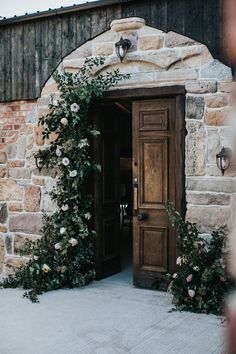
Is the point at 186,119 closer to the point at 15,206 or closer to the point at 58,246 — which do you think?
the point at 58,246

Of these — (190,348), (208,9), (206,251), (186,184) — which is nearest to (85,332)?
(190,348)

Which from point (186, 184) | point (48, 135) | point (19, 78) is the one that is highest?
point (19, 78)

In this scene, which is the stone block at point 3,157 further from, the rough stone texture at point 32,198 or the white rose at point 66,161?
the white rose at point 66,161

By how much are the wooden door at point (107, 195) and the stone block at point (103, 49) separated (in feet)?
2.22

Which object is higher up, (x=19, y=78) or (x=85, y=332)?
(x=19, y=78)

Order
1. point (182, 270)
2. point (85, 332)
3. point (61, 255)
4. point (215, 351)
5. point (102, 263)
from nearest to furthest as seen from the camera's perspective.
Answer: point (215, 351) → point (85, 332) → point (182, 270) → point (61, 255) → point (102, 263)

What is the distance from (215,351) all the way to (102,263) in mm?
2610

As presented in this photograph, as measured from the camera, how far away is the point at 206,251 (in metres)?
4.84

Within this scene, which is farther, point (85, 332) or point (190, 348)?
point (85, 332)

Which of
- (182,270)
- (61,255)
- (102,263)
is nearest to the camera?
(182,270)

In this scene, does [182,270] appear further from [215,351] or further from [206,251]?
[215,351]

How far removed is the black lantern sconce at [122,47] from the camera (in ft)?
17.5

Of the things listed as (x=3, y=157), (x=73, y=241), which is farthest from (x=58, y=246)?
(x=3, y=157)

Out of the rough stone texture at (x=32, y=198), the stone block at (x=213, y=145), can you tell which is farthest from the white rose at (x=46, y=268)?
the stone block at (x=213, y=145)
